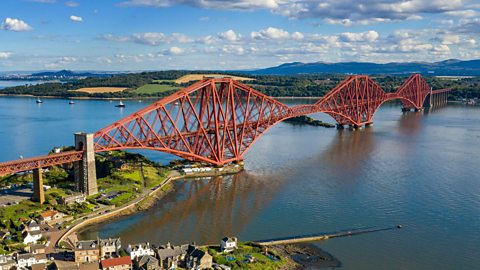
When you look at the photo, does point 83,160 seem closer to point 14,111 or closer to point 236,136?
point 236,136

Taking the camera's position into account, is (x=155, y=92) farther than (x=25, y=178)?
Yes

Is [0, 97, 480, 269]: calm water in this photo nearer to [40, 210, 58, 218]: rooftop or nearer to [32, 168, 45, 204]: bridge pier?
[40, 210, 58, 218]: rooftop

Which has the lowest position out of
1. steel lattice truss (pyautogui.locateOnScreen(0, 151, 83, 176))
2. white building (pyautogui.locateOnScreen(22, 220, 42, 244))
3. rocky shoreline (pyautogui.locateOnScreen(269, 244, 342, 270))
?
rocky shoreline (pyautogui.locateOnScreen(269, 244, 342, 270))

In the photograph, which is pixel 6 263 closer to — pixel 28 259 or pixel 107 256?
pixel 28 259

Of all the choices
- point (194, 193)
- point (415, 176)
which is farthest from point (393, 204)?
point (194, 193)

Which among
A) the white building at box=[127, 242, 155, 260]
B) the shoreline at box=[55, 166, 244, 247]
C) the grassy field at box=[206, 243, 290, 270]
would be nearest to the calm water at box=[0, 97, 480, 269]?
the shoreline at box=[55, 166, 244, 247]

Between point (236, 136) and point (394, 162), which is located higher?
point (236, 136)

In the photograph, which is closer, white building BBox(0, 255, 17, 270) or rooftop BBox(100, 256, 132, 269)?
white building BBox(0, 255, 17, 270)
